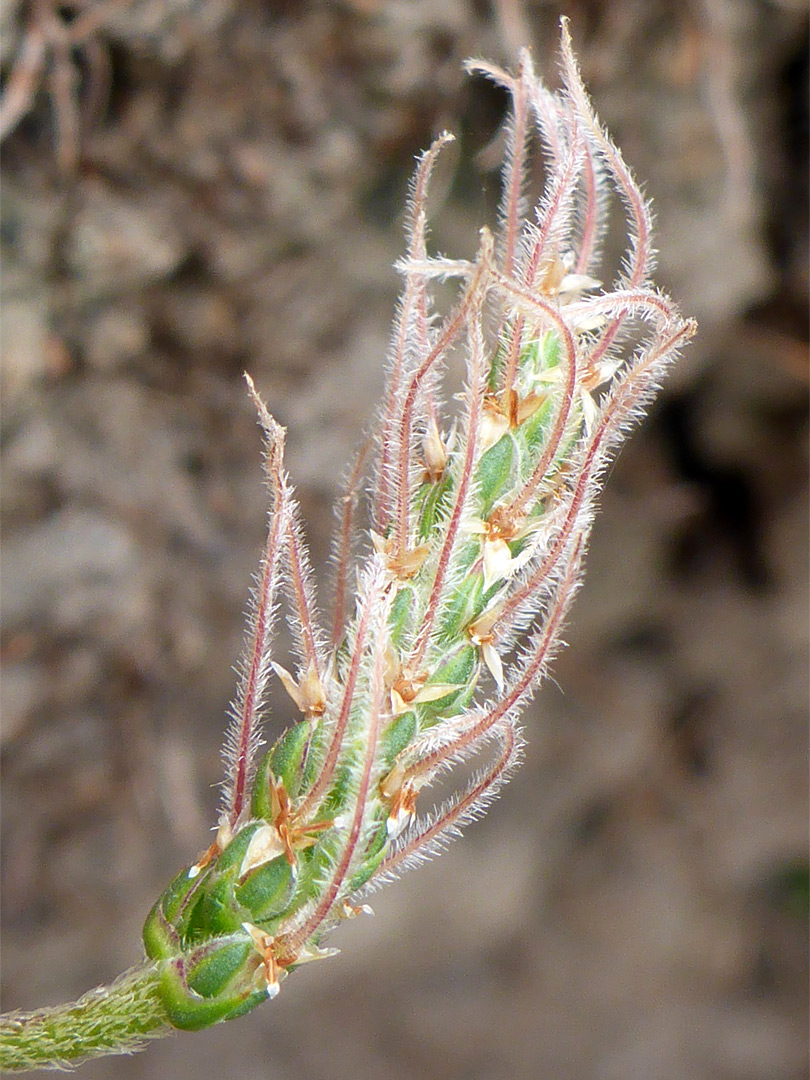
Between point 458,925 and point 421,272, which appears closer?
point 421,272

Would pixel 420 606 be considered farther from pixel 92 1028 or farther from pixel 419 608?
pixel 92 1028

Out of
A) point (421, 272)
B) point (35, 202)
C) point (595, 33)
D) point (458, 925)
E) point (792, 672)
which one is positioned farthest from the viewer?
point (458, 925)

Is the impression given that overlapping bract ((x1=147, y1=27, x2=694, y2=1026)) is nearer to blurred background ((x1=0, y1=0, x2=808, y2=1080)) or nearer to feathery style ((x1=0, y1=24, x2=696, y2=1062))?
feathery style ((x1=0, y1=24, x2=696, y2=1062))

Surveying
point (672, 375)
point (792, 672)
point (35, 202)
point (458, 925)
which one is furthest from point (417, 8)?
point (458, 925)

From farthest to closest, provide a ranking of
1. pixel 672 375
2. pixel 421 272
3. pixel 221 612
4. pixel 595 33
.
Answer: pixel 672 375 < pixel 221 612 < pixel 595 33 < pixel 421 272

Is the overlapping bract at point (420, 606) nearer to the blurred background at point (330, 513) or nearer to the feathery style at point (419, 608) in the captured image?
the feathery style at point (419, 608)

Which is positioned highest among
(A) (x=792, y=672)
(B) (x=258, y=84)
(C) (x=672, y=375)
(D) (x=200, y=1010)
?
(B) (x=258, y=84)

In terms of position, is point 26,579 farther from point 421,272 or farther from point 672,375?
point 672,375

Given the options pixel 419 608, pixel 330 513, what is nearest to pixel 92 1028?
pixel 419 608
